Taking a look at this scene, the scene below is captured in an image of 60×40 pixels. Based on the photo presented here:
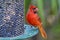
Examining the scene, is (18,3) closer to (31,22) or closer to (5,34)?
(5,34)

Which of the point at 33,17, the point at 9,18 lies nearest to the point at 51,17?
the point at 33,17

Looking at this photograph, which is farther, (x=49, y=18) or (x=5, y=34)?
(x=49, y=18)

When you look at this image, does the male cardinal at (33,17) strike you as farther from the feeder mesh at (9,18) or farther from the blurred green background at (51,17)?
the feeder mesh at (9,18)

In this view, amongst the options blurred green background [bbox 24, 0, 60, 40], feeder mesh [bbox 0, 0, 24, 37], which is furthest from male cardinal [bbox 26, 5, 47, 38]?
feeder mesh [bbox 0, 0, 24, 37]

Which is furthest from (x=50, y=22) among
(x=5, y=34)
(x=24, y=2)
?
(x=5, y=34)

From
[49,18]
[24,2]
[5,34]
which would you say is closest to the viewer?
[5,34]

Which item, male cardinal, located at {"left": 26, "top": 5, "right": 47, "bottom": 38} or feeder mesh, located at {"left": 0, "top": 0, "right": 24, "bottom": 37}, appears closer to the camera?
feeder mesh, located at {"left": 0, "top": 0, "right": 24, "bottom": 37}

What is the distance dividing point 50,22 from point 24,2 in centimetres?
71

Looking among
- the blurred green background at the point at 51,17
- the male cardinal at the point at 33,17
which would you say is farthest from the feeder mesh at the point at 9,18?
the male cardinal at the point at 33,17

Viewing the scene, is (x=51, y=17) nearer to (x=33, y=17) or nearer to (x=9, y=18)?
(x=33, y=17)

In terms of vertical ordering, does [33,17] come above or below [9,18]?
below

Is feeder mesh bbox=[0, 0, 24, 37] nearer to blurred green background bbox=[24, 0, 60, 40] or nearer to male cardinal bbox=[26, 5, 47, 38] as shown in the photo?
blurred green background bbox=[24, 0, 60, 40]

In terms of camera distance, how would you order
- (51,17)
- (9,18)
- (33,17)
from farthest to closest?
1. (33,17)
2. (51,17)
3. (9,18)

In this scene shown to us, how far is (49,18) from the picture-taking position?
2574mm
